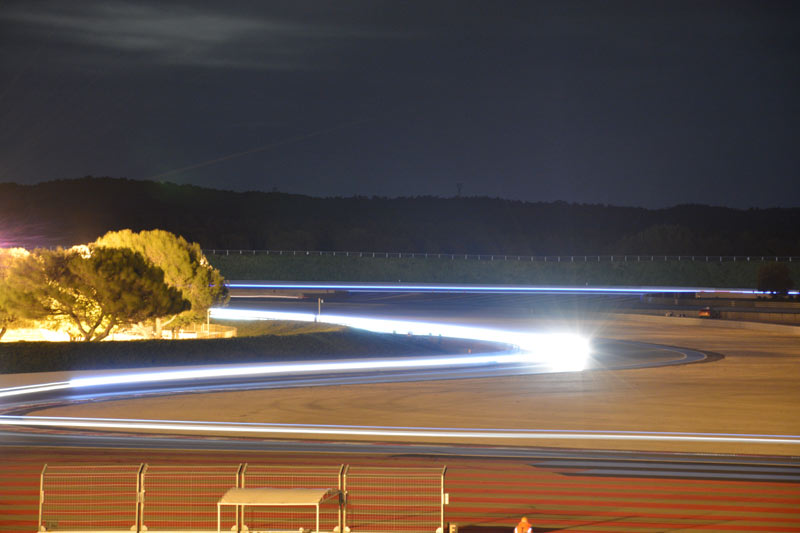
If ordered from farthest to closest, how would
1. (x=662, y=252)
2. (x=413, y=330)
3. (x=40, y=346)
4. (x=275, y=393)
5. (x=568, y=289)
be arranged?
(x=662, y=252)
(x=568, y=289)
(x=413, y=330)
(x=40, y=346)
(x=275, y=393)

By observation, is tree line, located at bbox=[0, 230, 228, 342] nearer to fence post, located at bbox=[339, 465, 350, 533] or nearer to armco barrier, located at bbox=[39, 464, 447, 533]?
armco barrier, located at bbox=[39, 464, 447, 533]

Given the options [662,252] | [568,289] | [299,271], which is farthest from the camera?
[662,252]

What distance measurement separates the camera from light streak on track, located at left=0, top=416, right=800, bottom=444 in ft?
60.6

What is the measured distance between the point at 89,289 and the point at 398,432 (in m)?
20.8

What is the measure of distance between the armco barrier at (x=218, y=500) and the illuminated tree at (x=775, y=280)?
67077 mm

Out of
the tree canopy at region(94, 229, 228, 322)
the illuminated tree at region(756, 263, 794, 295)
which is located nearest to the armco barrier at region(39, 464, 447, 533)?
the tree canopy at region(94, 229, 228, 322)

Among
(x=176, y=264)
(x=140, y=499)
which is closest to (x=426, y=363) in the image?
(x=176, y=264)

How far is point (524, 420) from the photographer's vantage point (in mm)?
20750

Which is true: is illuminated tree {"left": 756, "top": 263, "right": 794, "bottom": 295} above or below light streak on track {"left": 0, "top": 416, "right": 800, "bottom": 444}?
above

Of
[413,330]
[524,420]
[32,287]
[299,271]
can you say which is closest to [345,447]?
[524,420]

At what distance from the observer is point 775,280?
74.6 meters

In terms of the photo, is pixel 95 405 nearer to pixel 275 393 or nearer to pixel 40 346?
pixel 275 393

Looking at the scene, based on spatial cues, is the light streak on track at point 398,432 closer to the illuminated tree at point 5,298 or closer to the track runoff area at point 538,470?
the track runoff area at point 538,470

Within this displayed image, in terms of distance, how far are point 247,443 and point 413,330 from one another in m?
29.6
